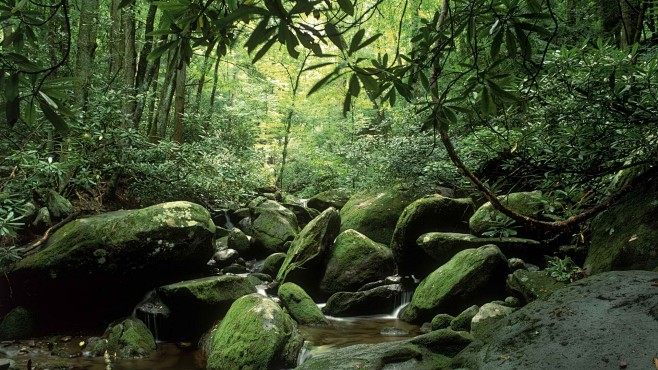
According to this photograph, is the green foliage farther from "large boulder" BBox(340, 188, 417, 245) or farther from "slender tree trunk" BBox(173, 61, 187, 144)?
"slender tree trunk" BBox(173, 61, 187, 144)

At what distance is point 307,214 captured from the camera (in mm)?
12930

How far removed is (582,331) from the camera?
8.90 ft

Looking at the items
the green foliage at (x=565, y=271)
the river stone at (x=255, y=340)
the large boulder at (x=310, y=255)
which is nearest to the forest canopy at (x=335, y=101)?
the green foliage at (x=565, y=271)

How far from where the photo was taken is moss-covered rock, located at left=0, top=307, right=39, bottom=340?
6.38 meters

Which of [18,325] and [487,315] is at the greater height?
[487,315]

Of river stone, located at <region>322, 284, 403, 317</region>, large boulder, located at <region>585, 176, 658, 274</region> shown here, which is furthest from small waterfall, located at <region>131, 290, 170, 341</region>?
large boulder, located at <region>585, 176, 658, 274</region>

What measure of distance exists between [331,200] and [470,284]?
7.62 meters

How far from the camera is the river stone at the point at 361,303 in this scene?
7605 mm

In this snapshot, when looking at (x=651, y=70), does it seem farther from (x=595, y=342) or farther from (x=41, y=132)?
(x=41, y=132)

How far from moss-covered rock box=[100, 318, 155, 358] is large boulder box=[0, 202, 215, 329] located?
885 millimetres

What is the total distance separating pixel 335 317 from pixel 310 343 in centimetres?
146

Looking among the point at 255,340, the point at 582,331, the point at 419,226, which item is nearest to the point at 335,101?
the point at 419,226

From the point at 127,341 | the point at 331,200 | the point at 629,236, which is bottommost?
the point at 127,341

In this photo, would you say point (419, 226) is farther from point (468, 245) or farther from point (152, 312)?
point (152, 312)
